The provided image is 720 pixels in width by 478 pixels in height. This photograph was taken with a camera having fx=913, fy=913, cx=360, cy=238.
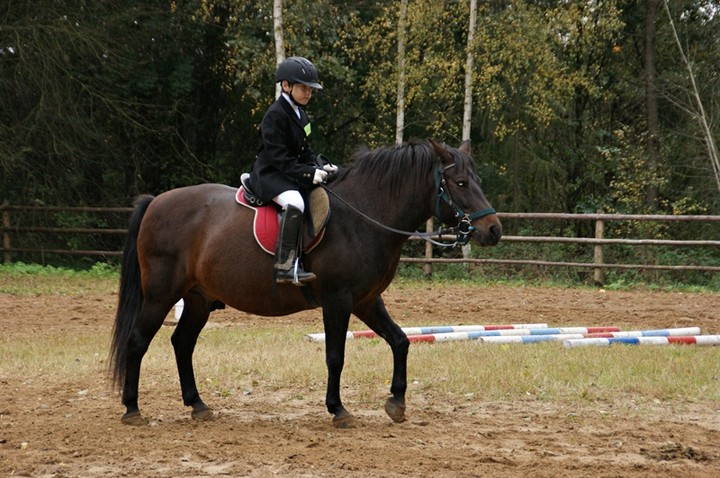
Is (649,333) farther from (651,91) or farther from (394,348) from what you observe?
(651,91)

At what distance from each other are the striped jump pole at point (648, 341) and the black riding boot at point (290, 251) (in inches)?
168

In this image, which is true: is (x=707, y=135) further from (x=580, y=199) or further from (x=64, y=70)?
(x=64, y=70)

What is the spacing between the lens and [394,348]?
698 centimetres

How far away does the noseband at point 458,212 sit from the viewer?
259 inches

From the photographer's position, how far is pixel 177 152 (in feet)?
81.1

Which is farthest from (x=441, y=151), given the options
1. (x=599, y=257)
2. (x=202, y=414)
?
(x=599, y=257)

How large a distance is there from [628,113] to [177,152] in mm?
12445

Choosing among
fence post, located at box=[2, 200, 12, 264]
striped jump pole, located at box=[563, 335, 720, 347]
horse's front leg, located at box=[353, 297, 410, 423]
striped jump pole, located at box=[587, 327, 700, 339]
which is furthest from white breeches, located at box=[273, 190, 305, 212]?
fence post, located at box=[2, 200, 12, 264]

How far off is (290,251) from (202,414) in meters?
1.50

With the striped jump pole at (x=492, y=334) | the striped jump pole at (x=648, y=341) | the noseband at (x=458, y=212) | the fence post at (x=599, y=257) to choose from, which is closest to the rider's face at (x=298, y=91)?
the noseband at (x=458, y=212)

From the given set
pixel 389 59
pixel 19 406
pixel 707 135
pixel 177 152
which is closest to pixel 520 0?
pixel 389 59

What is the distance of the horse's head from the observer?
6.54 meters

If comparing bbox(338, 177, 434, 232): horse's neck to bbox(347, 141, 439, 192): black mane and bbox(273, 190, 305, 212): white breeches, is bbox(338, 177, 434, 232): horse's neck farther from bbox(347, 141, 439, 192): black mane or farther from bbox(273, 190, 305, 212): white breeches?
bbox(273, 190, 305, 212): white breeches

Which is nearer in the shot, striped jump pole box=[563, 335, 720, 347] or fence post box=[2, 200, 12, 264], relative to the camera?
striped jump pole box=[563, 335, 720, 347]
